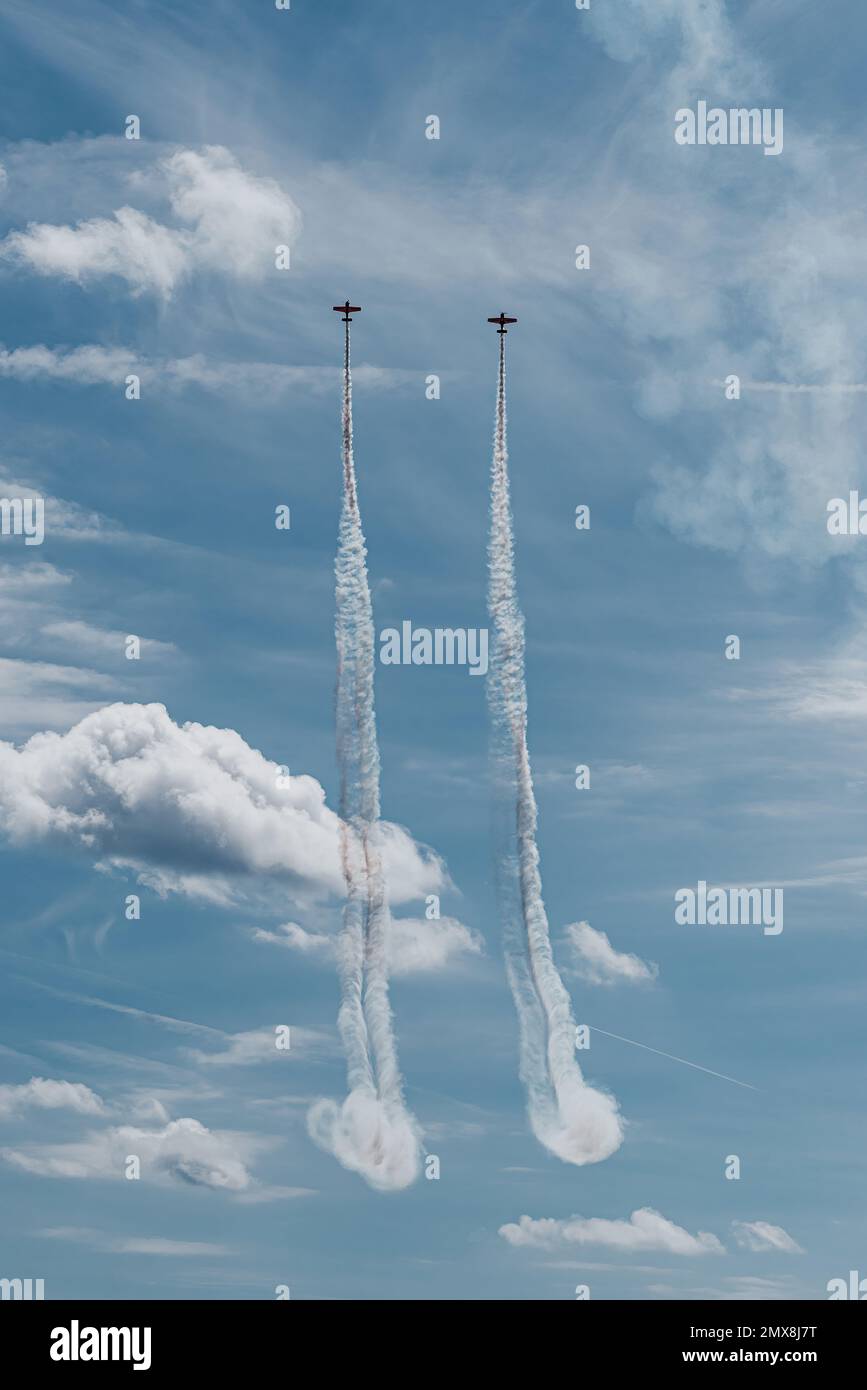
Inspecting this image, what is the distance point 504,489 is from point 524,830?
1076 inches

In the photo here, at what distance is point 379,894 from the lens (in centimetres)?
16788

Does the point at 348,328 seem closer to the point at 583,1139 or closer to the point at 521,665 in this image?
the point at 521,665

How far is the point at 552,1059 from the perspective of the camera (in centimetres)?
16700

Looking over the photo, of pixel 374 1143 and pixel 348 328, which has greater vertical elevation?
pixel 348 328

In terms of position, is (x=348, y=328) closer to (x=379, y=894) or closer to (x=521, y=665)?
(x=521, y=665)

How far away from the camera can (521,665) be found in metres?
168

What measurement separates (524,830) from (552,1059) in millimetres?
18113
